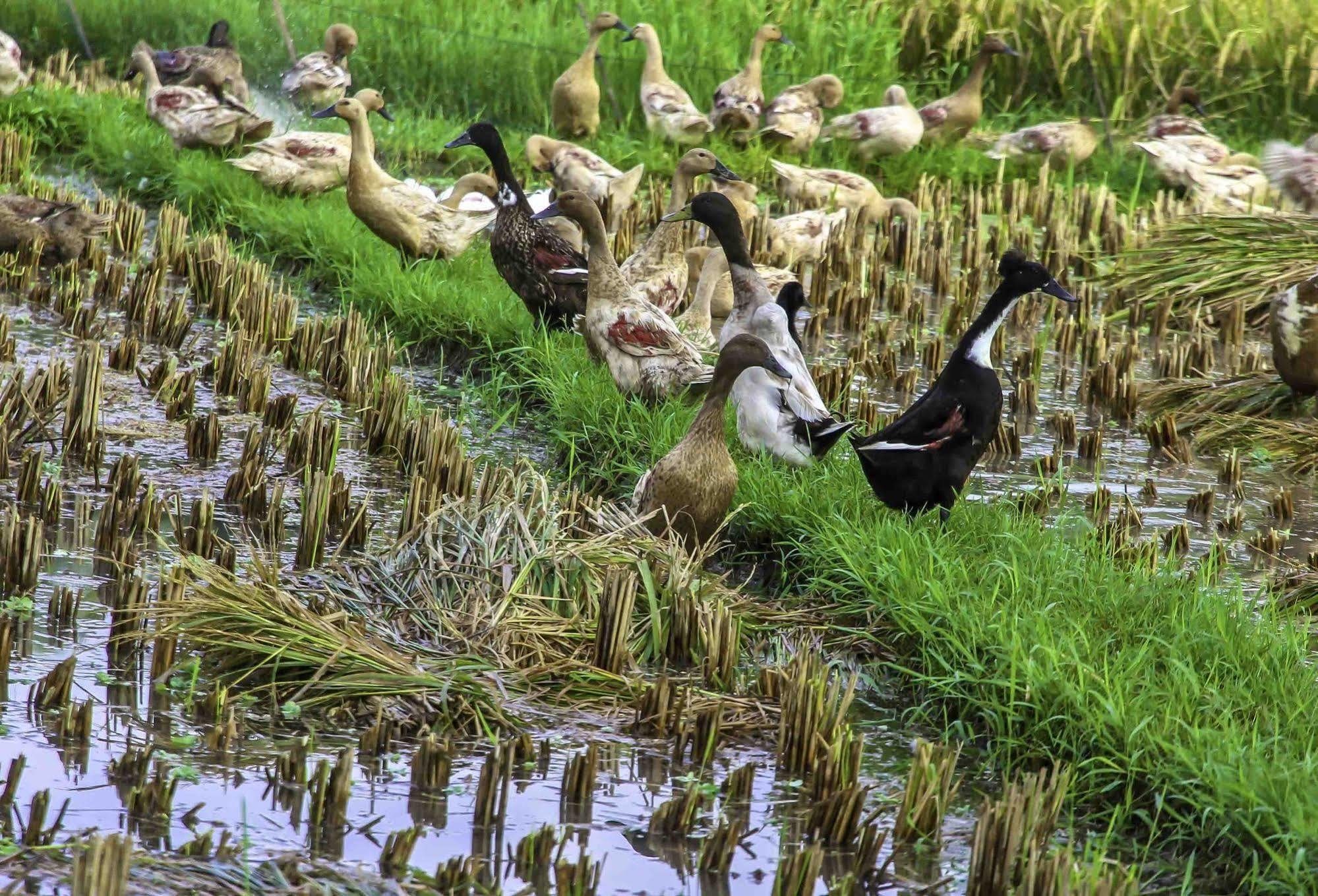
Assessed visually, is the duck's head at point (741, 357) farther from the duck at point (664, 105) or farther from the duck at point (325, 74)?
the duck at point (325, 74)

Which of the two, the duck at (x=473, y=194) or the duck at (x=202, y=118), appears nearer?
the duck at (x=473, y=194)

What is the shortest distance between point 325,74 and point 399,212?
13.0 ft

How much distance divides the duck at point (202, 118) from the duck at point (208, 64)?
1597 millimetres

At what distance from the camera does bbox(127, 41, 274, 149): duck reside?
9812mm

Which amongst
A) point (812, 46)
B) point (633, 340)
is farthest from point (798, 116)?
point (633, 340)

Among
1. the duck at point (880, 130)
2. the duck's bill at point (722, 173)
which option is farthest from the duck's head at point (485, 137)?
the duck at point (880, 130)

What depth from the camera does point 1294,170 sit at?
8.32 metres

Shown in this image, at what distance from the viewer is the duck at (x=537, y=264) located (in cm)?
705

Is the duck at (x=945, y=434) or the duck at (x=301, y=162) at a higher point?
the duck at (x=945, y=434)

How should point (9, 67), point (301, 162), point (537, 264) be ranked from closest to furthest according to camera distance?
point (537, 264), point (301, 162), point (9, 67)

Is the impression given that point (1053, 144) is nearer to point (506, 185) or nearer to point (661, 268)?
point (661, 268)

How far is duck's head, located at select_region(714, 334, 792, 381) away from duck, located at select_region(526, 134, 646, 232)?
16.0 feet

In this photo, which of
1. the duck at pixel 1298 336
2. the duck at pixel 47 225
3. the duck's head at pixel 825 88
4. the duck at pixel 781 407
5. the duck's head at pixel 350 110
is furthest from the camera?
the duck's head at pixel 825 88

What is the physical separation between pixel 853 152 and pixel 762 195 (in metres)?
1.28
